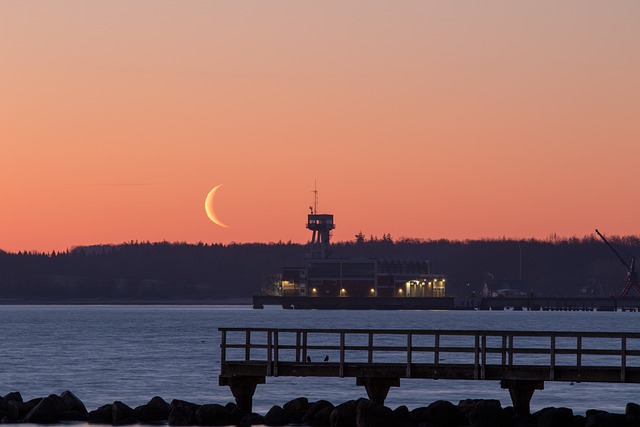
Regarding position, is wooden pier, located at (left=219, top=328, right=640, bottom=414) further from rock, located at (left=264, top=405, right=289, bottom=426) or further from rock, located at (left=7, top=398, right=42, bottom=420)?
rock, located at (left=7, top=398, right=42, bottom=420)

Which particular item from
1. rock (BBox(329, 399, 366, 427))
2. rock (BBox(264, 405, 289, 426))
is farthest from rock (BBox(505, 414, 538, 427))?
rock (BBox(264, 405, 289, 426))

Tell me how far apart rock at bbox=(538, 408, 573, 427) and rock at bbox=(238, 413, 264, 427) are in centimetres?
1046

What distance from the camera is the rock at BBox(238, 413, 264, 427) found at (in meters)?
48.3

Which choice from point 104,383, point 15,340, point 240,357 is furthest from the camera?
point 15,340

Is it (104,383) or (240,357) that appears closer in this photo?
(104,383)

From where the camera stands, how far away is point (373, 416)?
45.4 meters

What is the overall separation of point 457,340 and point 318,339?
611 inches

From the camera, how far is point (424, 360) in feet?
318

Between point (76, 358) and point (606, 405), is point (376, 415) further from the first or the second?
point (76, 358)

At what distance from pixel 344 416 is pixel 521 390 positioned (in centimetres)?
641

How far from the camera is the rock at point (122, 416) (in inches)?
1961

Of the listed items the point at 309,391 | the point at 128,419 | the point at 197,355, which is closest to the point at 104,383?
the point at 309,391

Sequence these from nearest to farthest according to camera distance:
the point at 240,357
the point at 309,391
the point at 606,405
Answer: the point at 606,405, the point at 309,391, the point at 240,357

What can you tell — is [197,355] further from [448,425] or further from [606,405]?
[448,425]
